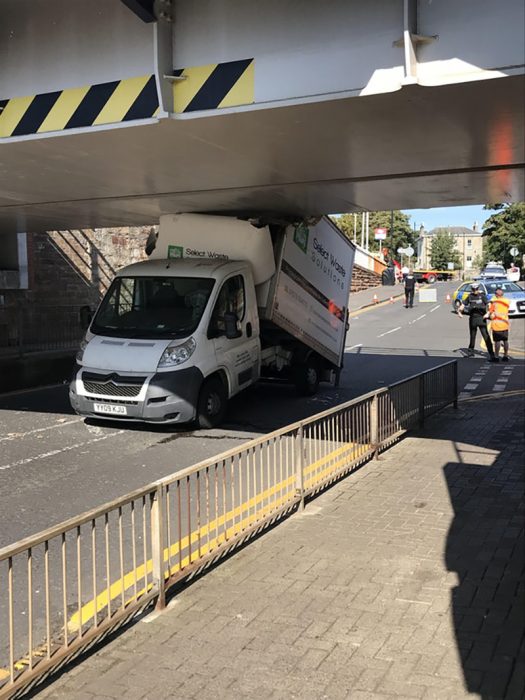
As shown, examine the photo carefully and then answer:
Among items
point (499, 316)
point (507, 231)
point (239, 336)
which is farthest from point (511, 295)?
point (507, 231)

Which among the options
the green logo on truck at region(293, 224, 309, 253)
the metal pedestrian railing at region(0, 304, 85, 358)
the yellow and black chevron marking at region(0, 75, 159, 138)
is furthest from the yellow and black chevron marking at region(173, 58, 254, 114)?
the metal pedestrian railing at region(0, 304, 85, 358)

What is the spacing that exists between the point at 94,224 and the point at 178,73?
9.71 m

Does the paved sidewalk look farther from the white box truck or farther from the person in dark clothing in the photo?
the person in dark clothing

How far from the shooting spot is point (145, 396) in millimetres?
9328

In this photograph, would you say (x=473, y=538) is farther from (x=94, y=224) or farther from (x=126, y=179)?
(x=94, y=224)

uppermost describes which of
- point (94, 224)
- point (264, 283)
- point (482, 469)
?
point (94, 224)

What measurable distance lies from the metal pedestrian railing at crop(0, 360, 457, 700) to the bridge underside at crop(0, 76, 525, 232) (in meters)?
2.69

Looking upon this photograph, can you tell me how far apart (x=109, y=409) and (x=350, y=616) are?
6001 millimetres

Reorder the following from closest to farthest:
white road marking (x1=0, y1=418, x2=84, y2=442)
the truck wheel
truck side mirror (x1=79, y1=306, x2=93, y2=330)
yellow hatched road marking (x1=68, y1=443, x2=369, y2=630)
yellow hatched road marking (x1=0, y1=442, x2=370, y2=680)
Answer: yellow hatched road marking (x1=0, y1=442, x2=370, y2=680) < yellow hatched road marking (x1=68, y1=443, x2=369, y2=630) < white road marking (x1=0, y1=418, x2=84, y2=442) < truck side mirror (x1=79, y1=306, x2=93, y2=330) < the truck wheel

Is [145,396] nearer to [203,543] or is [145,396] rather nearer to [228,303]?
[228,303]

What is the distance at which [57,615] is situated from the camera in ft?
14.4

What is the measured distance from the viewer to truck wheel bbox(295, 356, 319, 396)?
511 inches

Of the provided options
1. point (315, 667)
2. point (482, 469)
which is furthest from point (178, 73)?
point (482, 469)

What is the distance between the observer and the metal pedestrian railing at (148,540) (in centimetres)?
374
